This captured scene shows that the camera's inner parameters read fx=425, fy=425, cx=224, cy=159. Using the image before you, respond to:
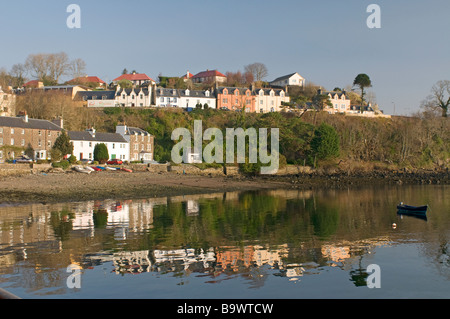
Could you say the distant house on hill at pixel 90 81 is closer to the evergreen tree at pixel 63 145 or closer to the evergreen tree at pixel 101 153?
the evergreen tree at pixel 101 153

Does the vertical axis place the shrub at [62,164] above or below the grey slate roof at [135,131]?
below

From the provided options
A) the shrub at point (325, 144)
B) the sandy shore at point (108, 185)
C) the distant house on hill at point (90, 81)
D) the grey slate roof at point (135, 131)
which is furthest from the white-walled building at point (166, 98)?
the sandy shore at point (108, 185)

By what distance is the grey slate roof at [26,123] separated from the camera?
2205 inches

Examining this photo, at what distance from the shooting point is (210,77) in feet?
389

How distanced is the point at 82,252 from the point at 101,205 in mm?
16263

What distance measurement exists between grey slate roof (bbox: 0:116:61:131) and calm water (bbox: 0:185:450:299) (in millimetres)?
29246

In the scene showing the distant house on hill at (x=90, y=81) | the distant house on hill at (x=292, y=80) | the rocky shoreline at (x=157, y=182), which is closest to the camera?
the rocky shoreline at (x=157, y=182)

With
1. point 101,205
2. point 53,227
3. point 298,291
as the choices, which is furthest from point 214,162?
point 298,291

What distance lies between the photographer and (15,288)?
12.9 m

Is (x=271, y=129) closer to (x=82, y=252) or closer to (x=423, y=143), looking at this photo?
(x=423, y=143)

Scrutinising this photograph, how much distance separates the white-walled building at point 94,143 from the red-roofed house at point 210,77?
55.0 metres

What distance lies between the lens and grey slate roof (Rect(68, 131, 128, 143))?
61844mm

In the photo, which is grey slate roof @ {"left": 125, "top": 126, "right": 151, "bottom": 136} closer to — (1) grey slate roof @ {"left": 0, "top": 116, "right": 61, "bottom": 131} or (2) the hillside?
(2) the hillside

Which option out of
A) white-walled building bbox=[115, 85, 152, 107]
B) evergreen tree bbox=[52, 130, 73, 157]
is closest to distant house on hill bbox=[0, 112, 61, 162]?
evergreen tree bbox=[52, 130, 73, 157]
